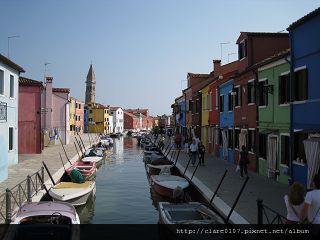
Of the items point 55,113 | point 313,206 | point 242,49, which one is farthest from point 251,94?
point 55,113

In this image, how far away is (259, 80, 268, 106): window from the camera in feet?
67.5

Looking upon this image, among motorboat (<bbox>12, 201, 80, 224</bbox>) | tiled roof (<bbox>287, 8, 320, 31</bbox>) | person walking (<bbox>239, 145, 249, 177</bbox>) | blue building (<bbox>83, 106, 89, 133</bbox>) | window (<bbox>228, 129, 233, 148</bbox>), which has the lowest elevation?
motorboat (<bbox>12, 201, 80, 224</bbox>)

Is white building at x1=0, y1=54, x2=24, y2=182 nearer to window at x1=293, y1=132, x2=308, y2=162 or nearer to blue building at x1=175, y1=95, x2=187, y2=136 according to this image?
window at x1=293, y1=132, x2=308, y2=162

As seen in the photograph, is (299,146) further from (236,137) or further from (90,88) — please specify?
(90,88)

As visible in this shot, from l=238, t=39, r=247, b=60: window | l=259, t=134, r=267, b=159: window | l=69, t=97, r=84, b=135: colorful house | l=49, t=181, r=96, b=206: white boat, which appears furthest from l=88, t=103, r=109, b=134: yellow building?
l=49, t=181, r=96, b=206: white boat

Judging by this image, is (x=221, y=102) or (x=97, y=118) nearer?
(x=221, y=102)

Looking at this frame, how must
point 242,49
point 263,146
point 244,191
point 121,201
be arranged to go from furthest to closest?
point 242,49
point 263,146
point 121,201
point 244,191

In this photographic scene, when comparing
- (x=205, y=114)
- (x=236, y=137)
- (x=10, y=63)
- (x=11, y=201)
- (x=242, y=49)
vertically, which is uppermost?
(x=242, y=49)

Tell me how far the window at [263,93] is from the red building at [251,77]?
10cm

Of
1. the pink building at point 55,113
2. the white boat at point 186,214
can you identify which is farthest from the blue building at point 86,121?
the white boat at point 186,214

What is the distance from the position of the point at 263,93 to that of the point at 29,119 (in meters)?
21.8

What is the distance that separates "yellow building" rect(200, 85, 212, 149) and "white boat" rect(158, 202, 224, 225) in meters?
22.3

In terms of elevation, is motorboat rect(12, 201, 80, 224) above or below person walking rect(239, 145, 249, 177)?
below

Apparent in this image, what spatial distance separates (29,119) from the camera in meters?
35.2
